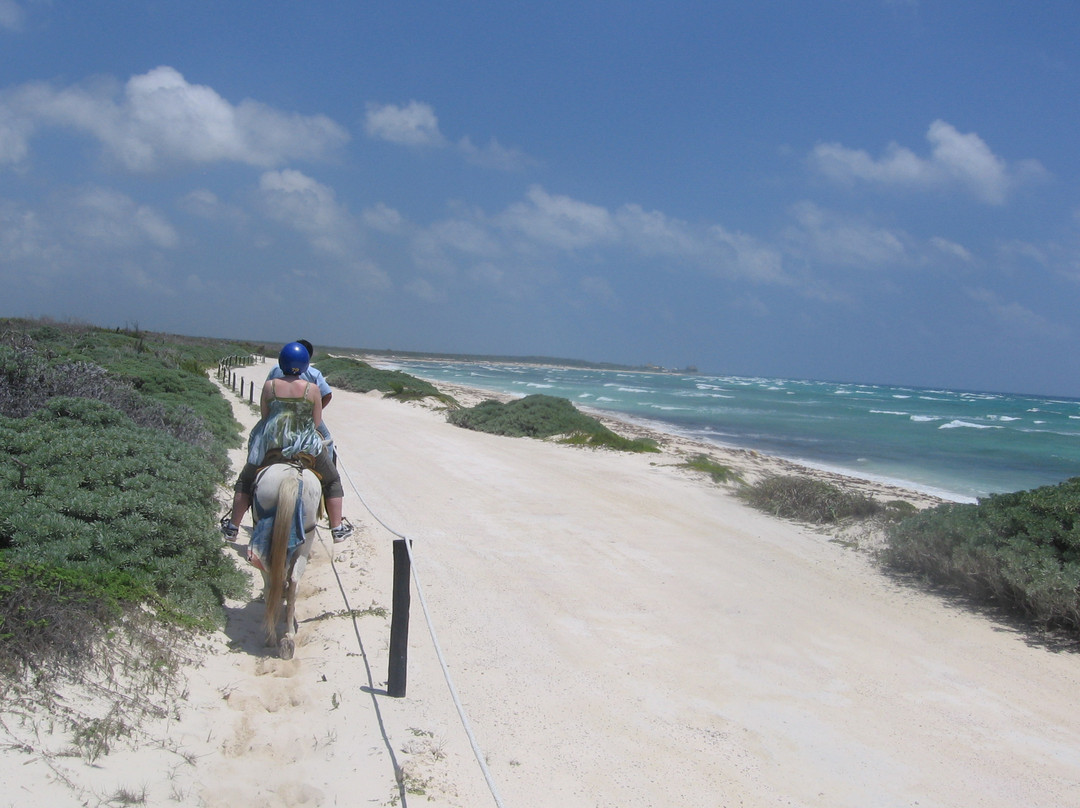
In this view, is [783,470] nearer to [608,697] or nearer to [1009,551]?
[1009,551]

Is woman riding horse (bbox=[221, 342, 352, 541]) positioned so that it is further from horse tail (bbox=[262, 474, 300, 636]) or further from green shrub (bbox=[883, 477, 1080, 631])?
green shrub (bbox=[883, 477, 1080, 631])

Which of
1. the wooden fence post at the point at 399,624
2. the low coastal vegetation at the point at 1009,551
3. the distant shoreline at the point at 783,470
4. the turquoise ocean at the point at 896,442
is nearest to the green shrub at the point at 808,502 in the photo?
the low coastal vegetation at the point at 1009,551

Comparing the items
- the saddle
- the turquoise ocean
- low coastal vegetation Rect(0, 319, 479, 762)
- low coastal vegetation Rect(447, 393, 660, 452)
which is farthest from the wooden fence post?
the turquoise ocean

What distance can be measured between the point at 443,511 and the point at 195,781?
622 centimetres

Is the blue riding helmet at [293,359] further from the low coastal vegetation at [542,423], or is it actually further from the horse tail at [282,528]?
the low coastal vegetation at [542,423]

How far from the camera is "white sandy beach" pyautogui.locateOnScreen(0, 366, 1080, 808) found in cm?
338

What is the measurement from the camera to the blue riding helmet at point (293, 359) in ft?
14.8

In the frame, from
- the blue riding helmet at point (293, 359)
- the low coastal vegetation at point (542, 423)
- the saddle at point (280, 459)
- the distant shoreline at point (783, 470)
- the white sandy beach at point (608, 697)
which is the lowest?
the white sandy beach at point (608, 697)

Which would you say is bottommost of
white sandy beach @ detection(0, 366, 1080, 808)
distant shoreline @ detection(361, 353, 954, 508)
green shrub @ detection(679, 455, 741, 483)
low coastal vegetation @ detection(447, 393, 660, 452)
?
white sandy beach @ detection(0, 366, 1080, 808)

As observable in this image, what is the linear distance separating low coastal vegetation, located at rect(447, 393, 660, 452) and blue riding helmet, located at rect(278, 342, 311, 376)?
12998 mm

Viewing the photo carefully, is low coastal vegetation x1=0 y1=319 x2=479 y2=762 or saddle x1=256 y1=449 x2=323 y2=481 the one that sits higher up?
saddle x1=256 y1=449 x2=323 y2=481

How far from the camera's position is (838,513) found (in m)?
9.68

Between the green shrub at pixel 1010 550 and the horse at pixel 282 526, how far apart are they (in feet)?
19.8

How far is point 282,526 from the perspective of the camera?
4230 millimetres
